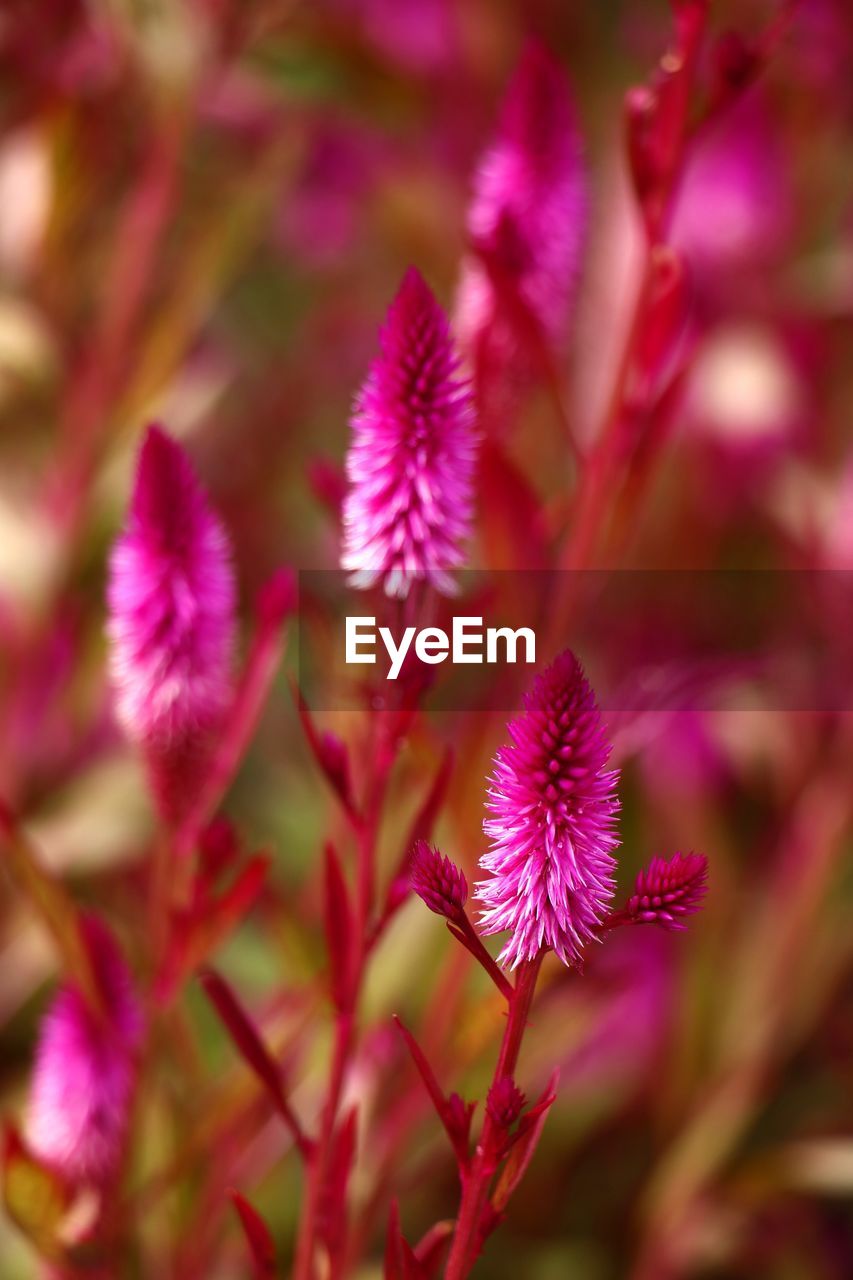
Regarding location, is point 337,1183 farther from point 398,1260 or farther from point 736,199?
point 736,199

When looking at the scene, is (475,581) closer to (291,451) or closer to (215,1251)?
(215,1251)

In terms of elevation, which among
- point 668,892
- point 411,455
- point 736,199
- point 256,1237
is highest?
point 736,199

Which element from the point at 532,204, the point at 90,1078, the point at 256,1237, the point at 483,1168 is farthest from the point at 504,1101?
the point at 532,204

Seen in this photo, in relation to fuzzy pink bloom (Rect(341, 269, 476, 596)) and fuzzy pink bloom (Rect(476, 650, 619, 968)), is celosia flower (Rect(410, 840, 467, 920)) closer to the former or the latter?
fuzzy pink bloom (Rect(476, 650, 619, 968))

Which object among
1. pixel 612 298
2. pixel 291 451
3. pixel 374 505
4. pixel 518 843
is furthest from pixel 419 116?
pixel 518 843

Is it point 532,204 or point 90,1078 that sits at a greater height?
point 532,204
